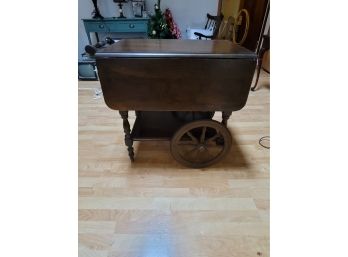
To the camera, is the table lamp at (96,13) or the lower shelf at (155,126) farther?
the table lamp at (96,13)

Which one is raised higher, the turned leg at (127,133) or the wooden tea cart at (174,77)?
the wooden tea cart at (174,77)

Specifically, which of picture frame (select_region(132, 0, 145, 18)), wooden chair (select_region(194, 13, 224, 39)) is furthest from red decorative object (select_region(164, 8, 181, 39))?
wooden chair (select_region(194, 13, 224, 39))

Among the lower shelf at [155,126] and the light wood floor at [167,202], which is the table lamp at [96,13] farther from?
the lower shelf at [155,126]

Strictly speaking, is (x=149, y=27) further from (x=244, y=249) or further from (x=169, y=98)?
(x=244, y=249)

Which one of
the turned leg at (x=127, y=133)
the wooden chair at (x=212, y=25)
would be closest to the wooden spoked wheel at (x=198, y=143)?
the turned leg at (x=127, y=133)

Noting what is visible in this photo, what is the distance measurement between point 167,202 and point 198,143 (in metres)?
0.42

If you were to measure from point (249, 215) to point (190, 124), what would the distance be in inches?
23.9

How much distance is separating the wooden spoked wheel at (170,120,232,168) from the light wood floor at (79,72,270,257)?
0.22 ft

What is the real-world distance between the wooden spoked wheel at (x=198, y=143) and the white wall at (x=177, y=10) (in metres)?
2.88

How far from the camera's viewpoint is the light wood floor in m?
1.02

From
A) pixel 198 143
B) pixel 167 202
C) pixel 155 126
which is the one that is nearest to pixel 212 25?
pixel 155 126

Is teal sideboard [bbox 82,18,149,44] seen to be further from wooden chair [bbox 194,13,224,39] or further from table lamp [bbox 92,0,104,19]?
wooden chair [bbox 194,13,224,39]

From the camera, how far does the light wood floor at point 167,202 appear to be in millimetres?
1016
